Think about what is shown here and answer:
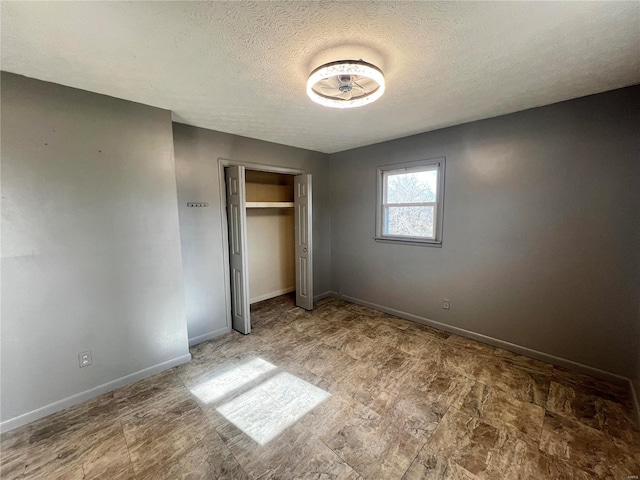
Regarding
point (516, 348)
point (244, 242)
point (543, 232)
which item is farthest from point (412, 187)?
point (244, 242)

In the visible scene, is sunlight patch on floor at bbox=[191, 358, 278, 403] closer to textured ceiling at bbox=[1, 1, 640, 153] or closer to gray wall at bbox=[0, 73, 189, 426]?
gray wall at bbox=[0, 73, 189, 426]

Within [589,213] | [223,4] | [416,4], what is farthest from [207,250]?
[589,213]

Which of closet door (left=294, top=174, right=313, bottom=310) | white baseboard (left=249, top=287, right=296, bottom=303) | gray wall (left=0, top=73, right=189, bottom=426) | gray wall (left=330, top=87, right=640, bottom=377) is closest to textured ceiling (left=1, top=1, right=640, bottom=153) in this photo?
gray wall (left=0, top=73, right=189, bottom=426)

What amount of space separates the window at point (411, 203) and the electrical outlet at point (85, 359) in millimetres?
3429

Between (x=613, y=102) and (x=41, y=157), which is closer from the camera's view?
(x=41, y=157)

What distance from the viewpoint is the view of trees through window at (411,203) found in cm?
324

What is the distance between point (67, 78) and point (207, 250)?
1835 mm

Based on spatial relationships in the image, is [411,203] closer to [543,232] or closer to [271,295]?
[543,232]

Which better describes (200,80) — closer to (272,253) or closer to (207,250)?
(207,250)

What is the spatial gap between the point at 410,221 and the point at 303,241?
1.62 metres

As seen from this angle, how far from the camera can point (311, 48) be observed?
1478 mm

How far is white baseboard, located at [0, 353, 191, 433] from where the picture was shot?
1789 mm

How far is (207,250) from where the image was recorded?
300 cm

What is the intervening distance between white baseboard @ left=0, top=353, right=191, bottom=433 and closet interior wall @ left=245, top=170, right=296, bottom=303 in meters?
1.86
